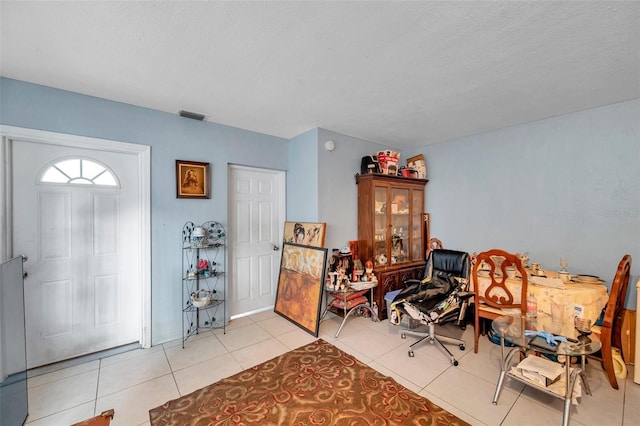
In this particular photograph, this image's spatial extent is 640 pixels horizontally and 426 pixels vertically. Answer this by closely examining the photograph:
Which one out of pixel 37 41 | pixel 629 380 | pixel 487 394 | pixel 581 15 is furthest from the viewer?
pixel 629 380

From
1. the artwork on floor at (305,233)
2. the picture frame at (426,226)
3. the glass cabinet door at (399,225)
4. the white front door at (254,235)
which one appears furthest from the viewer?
the picture frame at (426,226)

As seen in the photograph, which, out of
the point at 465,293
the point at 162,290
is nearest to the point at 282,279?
the point at 162,290

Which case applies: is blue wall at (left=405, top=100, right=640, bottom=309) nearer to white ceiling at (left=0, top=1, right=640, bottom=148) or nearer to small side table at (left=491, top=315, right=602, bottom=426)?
white ceiling at (left=0, top=1, right=640, bottom=148)

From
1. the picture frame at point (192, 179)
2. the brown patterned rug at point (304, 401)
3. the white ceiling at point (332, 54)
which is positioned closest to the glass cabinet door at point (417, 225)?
the white ceiling at point (332, 54)

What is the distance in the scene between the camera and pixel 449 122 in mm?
3256

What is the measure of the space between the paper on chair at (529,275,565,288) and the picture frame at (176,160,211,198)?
3720mm

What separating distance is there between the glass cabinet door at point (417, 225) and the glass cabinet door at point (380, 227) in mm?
621

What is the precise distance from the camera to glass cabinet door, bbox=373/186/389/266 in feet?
12.1

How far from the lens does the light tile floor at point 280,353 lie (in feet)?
6.07

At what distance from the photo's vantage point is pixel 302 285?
10.9 ft

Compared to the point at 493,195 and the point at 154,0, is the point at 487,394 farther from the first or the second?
the point at 154,0

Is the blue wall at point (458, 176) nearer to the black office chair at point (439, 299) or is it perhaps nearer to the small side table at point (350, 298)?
the small side table at point (350, 298)

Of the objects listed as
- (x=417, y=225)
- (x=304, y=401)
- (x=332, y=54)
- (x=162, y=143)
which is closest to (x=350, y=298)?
(x=304, y=401)

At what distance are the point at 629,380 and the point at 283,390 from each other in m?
2.96
